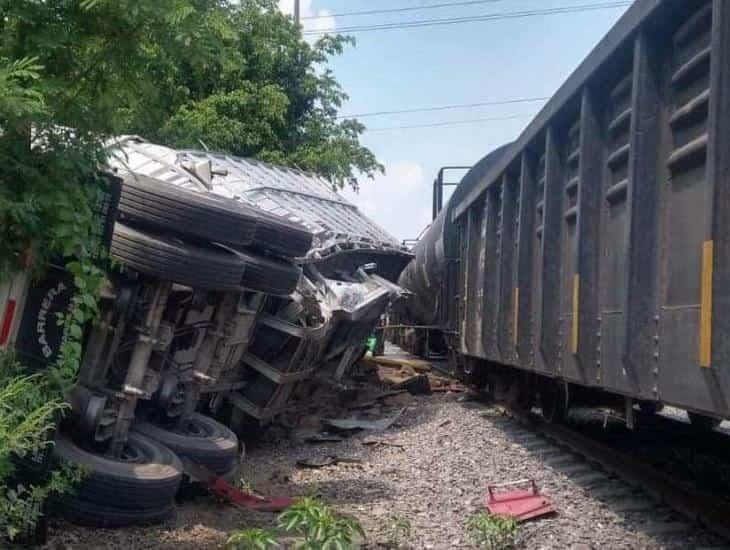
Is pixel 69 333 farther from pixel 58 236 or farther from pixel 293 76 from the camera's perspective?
pixel 293 76

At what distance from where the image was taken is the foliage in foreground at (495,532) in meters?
5.09

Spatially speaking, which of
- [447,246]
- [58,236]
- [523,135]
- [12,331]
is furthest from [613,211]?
[447,246]

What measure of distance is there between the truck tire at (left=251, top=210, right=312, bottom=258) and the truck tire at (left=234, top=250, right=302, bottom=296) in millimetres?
91

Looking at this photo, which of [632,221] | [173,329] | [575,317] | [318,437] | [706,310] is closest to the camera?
[706,310]

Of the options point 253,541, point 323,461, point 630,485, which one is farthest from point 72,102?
point 630,485

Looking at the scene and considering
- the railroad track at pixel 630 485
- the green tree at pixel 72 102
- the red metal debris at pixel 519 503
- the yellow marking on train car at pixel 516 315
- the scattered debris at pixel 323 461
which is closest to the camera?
the green tree at pixel 72 102

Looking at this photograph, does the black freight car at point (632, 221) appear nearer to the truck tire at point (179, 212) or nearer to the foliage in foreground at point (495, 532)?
the foliage in foreground at point (495, 532)

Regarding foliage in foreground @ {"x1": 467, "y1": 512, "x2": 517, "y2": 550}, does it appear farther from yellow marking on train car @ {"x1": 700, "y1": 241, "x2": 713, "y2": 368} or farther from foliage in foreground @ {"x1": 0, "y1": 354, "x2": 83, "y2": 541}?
foliage in foreground @ {"x1": 0, "y1": 354, "x2": 83, "y2": 541}

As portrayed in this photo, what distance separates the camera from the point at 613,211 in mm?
5402

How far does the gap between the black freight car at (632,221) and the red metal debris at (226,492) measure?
7.36ft

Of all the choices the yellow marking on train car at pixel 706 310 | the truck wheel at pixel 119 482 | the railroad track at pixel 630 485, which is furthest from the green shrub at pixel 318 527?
the railroad track at pixel 630 485

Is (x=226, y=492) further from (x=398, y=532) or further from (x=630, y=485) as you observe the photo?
(x=630, y=485)

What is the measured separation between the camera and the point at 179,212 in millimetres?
5238

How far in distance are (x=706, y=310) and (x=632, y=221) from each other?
1.06 m
